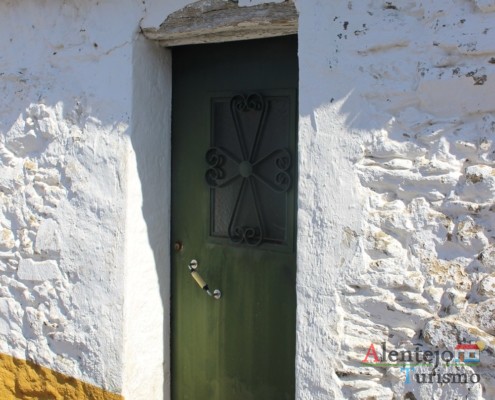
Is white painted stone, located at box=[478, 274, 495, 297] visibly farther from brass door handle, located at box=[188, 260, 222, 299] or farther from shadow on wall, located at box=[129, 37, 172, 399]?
shadow on wall, located at box=[129, 37, 172, 399]

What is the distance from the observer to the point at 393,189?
2.41 m

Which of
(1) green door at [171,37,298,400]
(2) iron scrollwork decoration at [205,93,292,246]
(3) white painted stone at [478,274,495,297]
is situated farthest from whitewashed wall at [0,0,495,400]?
(2) iron scrollwork decoration at [205,93,292,246]

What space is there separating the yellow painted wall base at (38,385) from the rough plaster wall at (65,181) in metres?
0.05

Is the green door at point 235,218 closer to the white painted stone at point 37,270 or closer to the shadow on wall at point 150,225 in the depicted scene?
the shadow on wall at point 150,225

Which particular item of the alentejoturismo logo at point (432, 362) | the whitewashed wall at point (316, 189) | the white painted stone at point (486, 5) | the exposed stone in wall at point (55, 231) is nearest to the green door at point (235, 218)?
the whitewashed wall at point (316, 189)

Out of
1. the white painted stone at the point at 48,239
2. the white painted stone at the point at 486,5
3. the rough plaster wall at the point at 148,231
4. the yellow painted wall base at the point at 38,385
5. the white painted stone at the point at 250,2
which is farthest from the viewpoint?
the white painted stone at the point at 48,239

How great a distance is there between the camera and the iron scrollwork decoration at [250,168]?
9.69ft

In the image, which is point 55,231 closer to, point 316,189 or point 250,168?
point 250,168

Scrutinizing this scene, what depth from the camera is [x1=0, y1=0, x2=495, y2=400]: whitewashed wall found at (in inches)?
89.6

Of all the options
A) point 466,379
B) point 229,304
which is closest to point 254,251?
point 229,304

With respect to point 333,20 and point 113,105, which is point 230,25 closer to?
point 333,20

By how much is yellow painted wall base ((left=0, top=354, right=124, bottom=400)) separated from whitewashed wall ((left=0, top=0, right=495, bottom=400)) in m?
0.05

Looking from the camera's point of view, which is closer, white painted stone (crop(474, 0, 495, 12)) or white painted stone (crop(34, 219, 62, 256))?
white painted stone (crop(474, 0, 495, 12))

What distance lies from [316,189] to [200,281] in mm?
956
